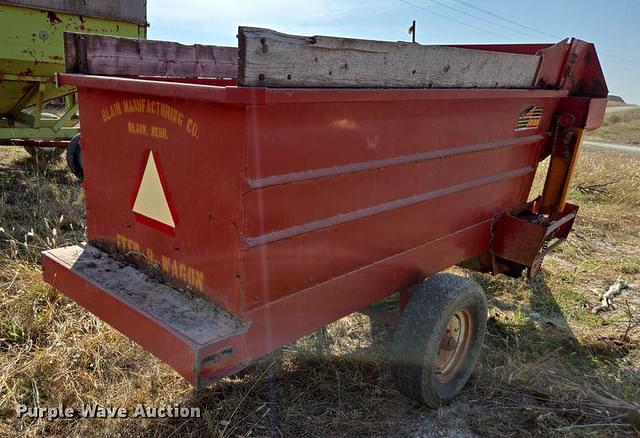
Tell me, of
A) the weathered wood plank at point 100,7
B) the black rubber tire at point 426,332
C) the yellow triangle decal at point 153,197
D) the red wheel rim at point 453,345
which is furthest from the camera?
the weathered wood plank at point 100,7

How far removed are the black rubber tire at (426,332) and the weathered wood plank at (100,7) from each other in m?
5.39

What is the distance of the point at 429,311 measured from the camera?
8.21 ft

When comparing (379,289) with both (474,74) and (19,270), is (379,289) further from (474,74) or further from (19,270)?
(19,270)

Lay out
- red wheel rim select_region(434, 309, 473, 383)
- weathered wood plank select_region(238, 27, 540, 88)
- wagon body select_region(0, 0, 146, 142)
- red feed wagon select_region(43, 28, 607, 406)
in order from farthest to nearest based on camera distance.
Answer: wagon body select_region(0, 0, 146, 142) < red wheel rim select_region(434, 309, 473, 383) < red feed wagon select_region(43, 28, 607, 406) < weathered wood plank select_region(238, 27, 540, 88)

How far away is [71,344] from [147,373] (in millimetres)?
520

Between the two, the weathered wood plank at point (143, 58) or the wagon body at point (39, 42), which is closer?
the weathered wood plank at point (143, 58)

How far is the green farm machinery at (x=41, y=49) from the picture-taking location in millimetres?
5559

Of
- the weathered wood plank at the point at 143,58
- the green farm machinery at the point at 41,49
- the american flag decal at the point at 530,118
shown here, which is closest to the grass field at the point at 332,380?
the american flag decal at the point at 530,118

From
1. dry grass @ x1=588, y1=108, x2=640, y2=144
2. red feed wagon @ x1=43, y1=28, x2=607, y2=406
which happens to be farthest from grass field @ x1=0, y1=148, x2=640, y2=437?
dry grass @ x1=588, y1=108, x2=640, y2=144

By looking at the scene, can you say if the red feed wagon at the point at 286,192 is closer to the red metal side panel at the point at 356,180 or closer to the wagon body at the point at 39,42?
the red metal side panel at the point at 356,180

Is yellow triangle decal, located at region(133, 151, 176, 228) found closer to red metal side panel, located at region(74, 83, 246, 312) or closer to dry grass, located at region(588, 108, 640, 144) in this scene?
red metal side panel, located at region(74, 83, 246, 312)

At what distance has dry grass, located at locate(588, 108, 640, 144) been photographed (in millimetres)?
22462

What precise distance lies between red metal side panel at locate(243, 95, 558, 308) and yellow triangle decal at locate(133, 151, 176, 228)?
51cm

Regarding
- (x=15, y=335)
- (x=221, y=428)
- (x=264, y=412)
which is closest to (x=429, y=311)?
(x=264, y=412)
